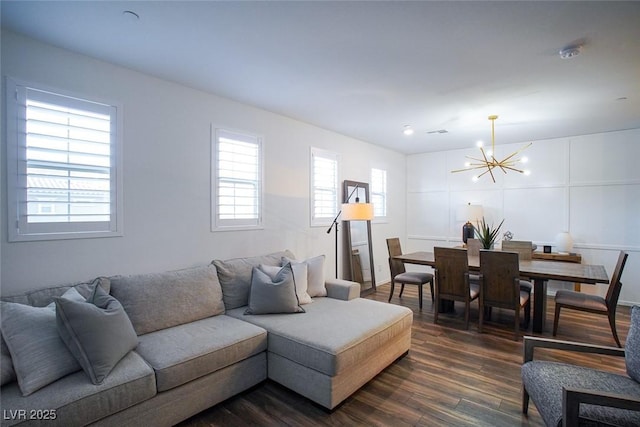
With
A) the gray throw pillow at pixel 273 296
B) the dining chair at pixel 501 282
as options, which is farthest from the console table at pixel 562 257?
the gray throw pillow at pixel 273 296

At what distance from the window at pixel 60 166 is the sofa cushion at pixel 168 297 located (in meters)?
0.52

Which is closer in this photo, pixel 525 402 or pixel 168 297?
pixel 525 402

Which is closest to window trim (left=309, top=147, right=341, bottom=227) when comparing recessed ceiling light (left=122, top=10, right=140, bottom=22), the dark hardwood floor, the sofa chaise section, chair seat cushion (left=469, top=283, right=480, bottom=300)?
the sofa chaise section

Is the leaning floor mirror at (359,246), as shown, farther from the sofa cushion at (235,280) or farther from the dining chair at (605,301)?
the dining chair at (605,301)

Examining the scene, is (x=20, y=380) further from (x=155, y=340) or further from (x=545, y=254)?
(x=545, y=254)

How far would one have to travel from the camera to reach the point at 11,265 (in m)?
2.19

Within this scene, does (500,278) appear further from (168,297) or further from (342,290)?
(168,297)

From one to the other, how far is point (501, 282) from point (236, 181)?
128 inches

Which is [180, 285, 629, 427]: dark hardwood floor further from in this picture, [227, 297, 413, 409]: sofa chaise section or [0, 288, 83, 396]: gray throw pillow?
[0, 288, 83, 396]: gray throw pillow

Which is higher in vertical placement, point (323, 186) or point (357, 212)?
point (323, 186)

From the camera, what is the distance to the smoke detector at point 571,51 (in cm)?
234

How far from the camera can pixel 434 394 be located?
2.45m

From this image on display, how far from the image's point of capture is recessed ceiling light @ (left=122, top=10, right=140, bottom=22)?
195cm

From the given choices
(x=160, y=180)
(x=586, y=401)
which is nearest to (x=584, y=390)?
(x=586, y=401)
